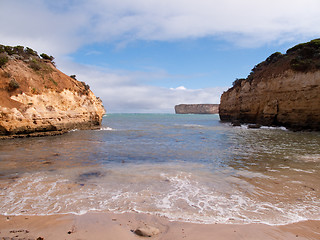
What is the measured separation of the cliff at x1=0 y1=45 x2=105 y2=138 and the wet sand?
1297 centimetres

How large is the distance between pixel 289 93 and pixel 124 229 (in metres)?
25.0

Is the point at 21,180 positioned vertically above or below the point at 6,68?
below

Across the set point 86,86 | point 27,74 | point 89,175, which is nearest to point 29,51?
point 27,74

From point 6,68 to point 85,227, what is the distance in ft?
58.7

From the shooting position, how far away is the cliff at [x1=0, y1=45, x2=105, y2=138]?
1385cm

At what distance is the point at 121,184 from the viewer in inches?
213

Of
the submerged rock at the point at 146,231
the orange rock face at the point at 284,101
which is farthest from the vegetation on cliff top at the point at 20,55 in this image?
the orange rock face at the point at 284,101

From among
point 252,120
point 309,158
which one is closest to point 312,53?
point 252,120

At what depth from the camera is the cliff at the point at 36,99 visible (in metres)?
13.9

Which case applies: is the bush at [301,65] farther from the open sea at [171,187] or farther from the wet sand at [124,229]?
the wet sand at [124,229]

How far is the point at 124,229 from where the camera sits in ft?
10.7

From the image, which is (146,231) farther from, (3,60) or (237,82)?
(237,82)

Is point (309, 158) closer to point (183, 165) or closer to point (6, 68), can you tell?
point (183, 165)

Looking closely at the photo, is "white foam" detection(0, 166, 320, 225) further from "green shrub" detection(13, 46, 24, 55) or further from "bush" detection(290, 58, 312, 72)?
"bush" detection(290, 58, 312, 72)
